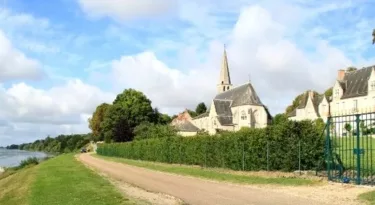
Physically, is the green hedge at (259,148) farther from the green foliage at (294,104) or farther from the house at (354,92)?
the green foliage at (294,104)

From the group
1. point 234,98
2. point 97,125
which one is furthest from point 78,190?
point 97,125

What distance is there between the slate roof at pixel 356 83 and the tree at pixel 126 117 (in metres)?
41.0

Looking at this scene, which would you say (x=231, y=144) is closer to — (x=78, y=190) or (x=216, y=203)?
(x=78, y=190)

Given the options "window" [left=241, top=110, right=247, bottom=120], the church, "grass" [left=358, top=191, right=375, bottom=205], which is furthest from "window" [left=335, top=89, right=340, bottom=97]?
"grass" [left=358, top=191, right=375, bottom=205]

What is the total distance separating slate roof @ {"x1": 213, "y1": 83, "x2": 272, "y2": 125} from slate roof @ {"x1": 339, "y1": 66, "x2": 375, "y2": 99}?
20.1m

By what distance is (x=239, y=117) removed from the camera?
90562 mm

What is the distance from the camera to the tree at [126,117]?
90.8m

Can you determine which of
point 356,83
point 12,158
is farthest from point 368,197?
point 12,158

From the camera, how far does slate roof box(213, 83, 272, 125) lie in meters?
89.8

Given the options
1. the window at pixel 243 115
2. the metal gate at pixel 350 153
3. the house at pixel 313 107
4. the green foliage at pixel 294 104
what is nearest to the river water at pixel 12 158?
the window at pixel 243 115

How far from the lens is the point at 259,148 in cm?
2634

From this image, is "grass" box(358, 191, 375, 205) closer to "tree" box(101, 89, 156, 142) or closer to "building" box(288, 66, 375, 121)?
"building" box(288, 66, 375, 121)

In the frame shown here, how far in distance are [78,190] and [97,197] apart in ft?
10.9

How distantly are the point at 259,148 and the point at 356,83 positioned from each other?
51587mm
